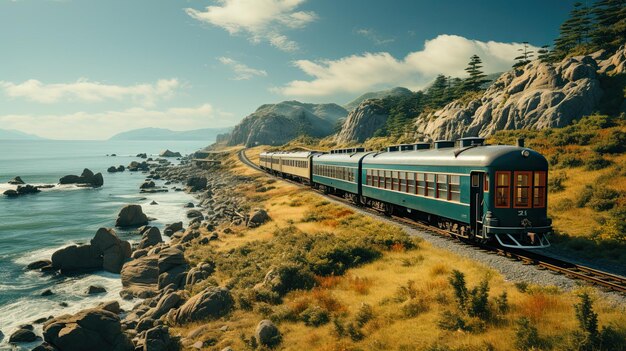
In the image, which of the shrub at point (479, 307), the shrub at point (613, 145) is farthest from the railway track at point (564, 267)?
the shrub at point (613, 145)

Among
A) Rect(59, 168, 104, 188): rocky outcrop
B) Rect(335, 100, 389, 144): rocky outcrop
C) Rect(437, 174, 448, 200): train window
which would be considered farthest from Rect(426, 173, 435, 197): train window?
Rect(335, 100, 389, 144): rocky outcrop

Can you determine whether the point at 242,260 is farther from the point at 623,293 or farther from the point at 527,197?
the point at 623,293

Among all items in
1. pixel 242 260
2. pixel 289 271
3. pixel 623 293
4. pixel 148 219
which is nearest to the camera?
pixel 623 293

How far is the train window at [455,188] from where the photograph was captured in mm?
17750

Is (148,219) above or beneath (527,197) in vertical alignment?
beneath

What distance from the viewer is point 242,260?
71.6 feet

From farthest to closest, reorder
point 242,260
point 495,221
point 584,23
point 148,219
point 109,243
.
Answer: point 584,23, point 148,219, point 109,243, point 242,260, point 495,221

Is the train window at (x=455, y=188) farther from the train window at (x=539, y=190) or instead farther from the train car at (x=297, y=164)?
the train car at (x=297, y=164)

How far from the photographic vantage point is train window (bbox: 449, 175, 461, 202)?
17.8 m

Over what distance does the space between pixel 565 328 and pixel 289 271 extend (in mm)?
10249

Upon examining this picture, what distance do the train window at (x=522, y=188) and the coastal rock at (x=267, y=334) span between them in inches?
429

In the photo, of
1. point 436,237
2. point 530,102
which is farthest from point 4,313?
point 530,102

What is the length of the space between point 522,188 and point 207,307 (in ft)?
45.2

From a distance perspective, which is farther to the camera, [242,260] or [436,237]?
[242,260]
